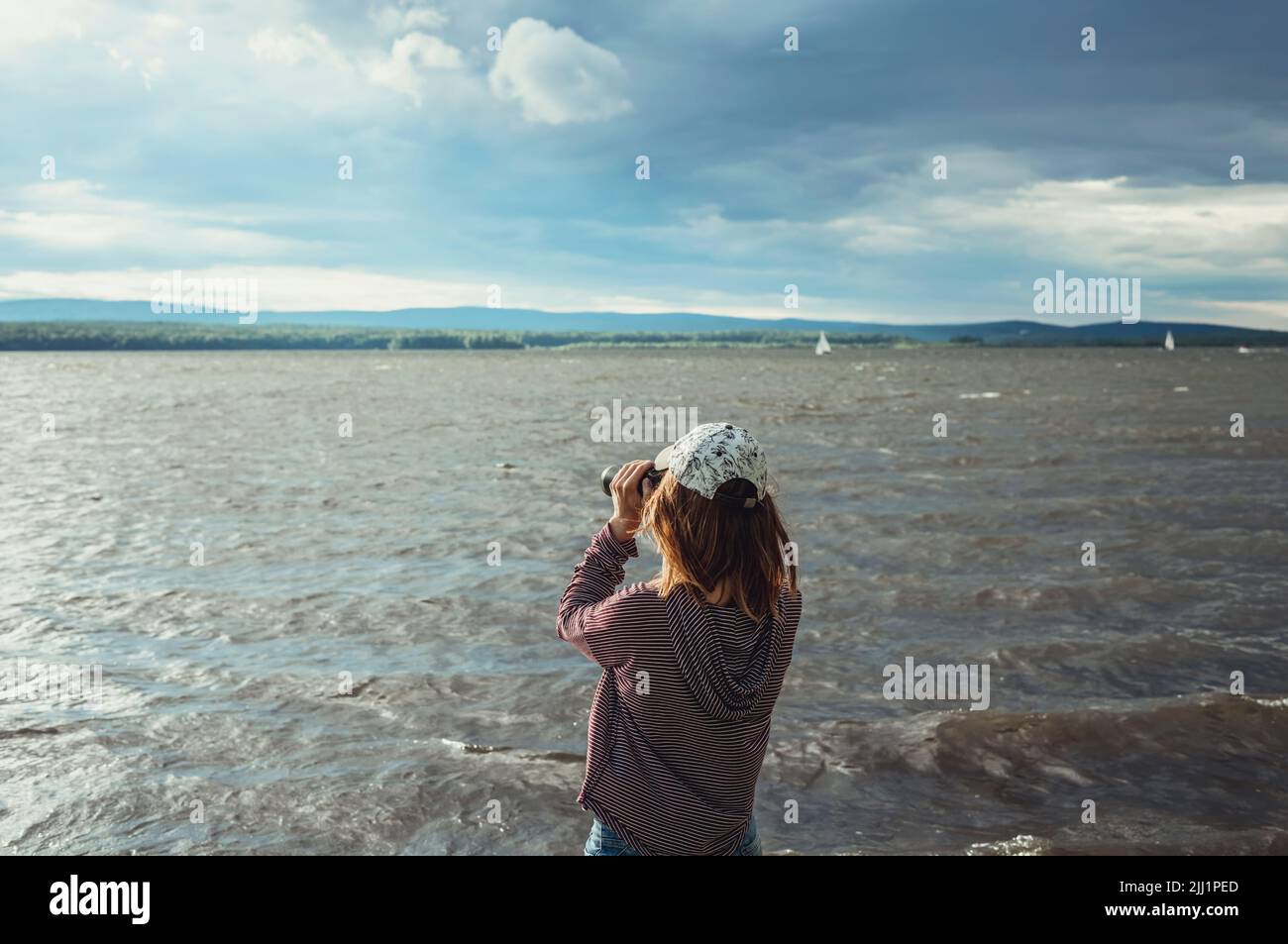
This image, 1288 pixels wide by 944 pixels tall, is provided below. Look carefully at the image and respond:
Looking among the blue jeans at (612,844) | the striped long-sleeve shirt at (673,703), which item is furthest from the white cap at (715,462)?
the blue jeans at (612,844)

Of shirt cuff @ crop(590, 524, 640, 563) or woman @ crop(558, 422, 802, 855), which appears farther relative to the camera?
shirt cuff @ crop(590, 524, 640, 563)

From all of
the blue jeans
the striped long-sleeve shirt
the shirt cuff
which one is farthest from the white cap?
the blue jeans

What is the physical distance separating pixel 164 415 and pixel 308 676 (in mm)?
41051

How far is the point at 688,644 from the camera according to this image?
3479 millimetres

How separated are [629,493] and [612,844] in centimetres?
124

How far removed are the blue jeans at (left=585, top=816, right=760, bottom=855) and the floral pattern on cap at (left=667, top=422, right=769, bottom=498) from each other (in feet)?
4.23

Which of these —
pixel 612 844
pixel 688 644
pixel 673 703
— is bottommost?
pixel 612 844

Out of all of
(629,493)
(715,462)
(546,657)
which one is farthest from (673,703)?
(546,657)

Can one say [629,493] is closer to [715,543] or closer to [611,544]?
[611,544]

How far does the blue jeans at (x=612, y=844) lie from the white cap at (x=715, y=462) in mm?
1286

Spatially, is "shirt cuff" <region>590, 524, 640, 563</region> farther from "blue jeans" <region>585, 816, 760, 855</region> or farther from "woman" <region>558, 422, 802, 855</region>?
"blue jeans" <region>585, 816, 760, 855</region>

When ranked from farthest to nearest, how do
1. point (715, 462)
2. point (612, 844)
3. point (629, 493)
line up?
point (612, 844)
point (629, 493)
point (715, 462)

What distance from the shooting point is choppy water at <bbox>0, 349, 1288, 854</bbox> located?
276 inches
